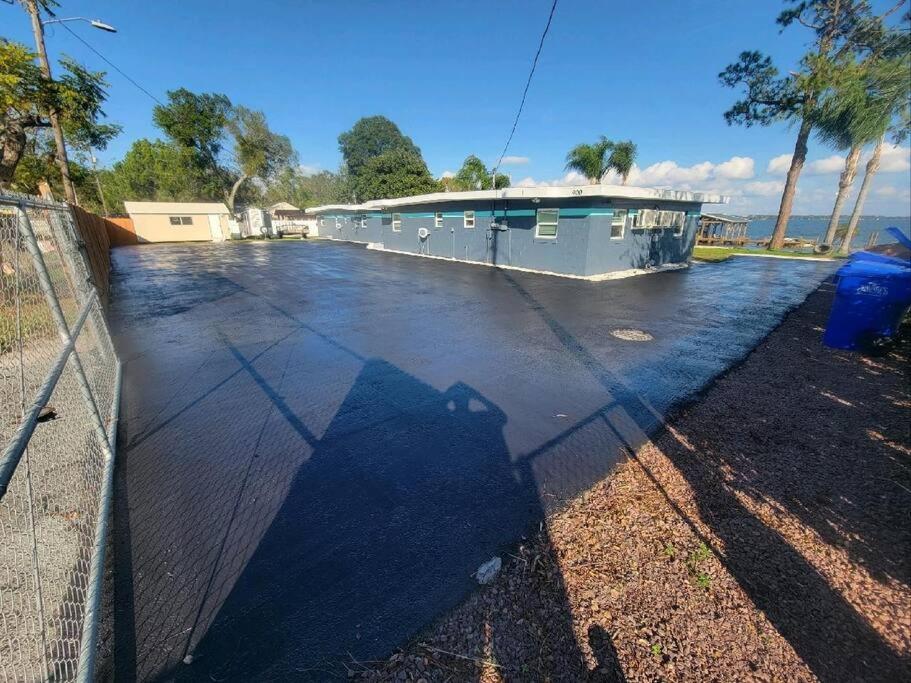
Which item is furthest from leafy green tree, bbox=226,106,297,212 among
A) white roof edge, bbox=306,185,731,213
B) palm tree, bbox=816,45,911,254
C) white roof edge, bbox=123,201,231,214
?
palm tree, bbox=816,45,911,254

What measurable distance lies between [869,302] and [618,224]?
9.01 m

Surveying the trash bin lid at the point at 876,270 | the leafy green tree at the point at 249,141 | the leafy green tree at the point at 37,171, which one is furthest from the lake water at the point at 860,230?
the leafy green tree at the point at 249,141

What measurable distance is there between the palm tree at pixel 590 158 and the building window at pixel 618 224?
1015 centimetres

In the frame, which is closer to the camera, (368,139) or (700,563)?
(700,563)

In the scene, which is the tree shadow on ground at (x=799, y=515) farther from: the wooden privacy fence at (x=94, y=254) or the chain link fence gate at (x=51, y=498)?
the wooden privacy fence at (x=94, y=254)

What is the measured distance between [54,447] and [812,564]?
19.2 ft

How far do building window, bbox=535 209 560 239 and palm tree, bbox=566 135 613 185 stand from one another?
1036cm

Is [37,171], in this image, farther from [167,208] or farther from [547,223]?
[547,223]

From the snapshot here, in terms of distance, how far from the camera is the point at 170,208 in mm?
32781

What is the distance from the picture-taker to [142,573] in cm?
225

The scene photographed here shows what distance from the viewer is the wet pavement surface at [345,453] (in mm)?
2012

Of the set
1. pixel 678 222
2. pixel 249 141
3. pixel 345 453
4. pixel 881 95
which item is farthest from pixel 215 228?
pixel 881 95

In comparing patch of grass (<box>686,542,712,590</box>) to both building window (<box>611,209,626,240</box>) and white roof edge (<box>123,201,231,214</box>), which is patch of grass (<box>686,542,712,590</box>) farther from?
white roof edge (<box>123,201,231,214</box>)

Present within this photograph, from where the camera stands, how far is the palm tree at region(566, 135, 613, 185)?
2169 centimetres
